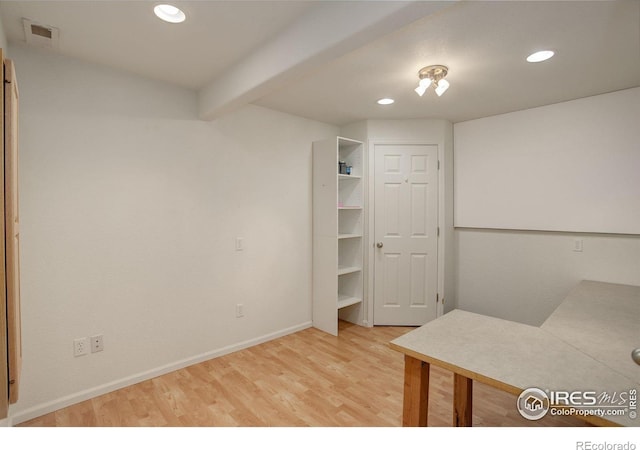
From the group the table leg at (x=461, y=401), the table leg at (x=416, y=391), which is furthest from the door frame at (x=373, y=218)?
the table leg at (x=416, y=391)

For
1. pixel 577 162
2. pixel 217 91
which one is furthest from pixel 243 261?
pixel 577 162

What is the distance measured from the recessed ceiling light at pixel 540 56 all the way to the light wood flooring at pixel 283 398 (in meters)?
2.30

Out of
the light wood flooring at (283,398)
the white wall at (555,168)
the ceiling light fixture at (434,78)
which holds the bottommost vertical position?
the light wood flooring at (283,398)

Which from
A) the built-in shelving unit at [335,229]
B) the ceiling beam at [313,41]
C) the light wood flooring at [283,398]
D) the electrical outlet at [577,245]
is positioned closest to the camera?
the ceiling beam at [313,41]

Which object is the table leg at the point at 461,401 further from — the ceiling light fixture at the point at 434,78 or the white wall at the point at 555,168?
the white wall at the point at 555,168

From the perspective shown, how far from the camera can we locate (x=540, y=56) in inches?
80.1

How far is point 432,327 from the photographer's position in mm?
1531

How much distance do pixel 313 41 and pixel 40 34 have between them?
5.14 feet

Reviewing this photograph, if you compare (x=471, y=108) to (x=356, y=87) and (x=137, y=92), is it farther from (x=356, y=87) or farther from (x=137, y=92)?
(x=137, y=92)

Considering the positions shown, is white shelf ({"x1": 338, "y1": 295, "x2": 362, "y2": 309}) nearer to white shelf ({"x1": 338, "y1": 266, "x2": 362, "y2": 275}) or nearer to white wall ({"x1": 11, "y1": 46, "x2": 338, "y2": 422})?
white shelf ({"x1": 338, "y1": 266, "x2": 362, "y2": 275})

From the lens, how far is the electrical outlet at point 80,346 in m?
2.11

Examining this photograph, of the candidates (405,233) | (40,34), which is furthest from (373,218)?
(40,34)

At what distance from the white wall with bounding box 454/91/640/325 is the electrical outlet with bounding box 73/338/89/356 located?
3.57 meters
